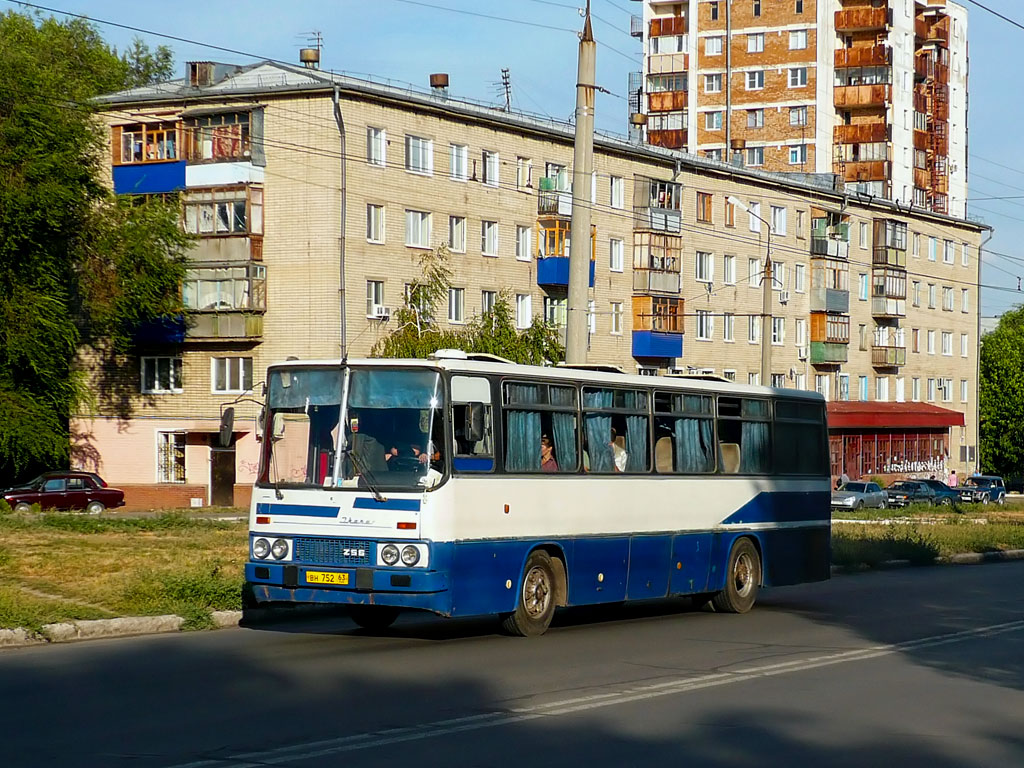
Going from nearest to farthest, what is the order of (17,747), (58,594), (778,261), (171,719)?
(17,747) < (171,719) < (58,594) < (778,261)

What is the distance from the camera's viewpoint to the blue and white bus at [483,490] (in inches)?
563

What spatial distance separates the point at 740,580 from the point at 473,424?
637 centimetres

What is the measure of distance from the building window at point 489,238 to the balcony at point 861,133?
43338mm

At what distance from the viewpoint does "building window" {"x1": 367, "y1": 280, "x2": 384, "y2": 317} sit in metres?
52.9

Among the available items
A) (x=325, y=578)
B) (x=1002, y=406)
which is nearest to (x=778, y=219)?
(x=1002, y=406)

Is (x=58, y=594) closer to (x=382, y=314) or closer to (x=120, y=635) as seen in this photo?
(x=120, y=635)

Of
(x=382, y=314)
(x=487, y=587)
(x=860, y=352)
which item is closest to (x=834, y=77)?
(x=860, y=352)

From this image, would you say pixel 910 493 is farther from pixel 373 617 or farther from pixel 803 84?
pixel 373 617

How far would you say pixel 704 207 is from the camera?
69750 millimetres

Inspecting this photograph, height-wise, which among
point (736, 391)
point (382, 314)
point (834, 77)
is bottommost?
point (736, 391)

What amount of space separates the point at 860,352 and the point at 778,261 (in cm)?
965

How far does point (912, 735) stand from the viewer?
9.91m

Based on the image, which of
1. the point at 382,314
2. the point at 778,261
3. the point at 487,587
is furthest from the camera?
the point at 778,261

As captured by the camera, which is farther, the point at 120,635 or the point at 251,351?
the point at 251,351
